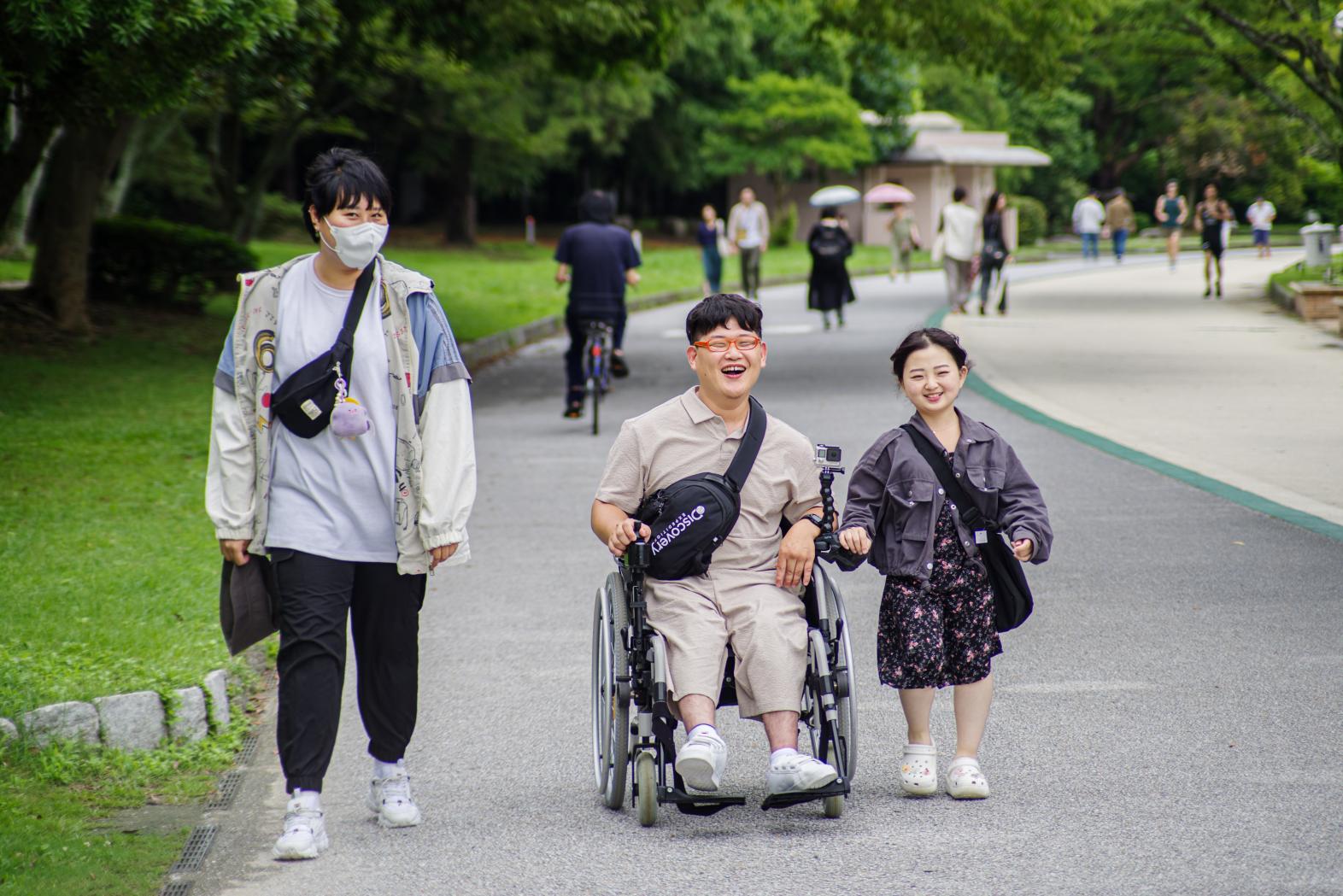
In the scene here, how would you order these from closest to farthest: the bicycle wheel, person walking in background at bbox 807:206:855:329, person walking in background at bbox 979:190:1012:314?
the bicycle wheel → person walking in background at bbox 807:206:855:329 → person walking in background at bbox 979:190:1012:314

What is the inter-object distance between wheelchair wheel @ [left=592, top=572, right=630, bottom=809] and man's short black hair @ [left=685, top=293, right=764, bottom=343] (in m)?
0.71

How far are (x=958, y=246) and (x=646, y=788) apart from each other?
2038 centimetres

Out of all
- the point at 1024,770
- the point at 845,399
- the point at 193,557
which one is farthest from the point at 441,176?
the point at 1024,770

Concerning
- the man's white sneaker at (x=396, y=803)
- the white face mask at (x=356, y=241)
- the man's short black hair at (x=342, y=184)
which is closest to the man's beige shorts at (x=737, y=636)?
the man's white sneaker at (x=396, y=803)

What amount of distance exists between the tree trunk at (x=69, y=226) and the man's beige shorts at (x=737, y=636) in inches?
565

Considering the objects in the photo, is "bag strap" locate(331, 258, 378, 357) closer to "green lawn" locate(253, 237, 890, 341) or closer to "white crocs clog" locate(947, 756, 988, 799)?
"white crocs clog" locate(947, 756, 988, 799)

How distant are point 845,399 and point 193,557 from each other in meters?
7.88

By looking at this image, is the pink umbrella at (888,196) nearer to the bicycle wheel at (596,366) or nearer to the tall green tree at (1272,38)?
the tall green tree at (1272,38)

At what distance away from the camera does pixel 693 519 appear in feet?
14.2

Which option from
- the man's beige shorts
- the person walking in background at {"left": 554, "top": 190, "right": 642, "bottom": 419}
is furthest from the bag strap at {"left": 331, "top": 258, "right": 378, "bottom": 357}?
the person walking in background at {"left": 554, "top": 190, "right": 642, "bottom": 419}

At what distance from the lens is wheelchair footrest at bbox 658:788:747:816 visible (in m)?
4.17

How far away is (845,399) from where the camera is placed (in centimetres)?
1443

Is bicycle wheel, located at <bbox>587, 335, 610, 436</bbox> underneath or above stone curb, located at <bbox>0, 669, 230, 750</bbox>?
above

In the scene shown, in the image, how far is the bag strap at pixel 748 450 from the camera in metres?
4.41
